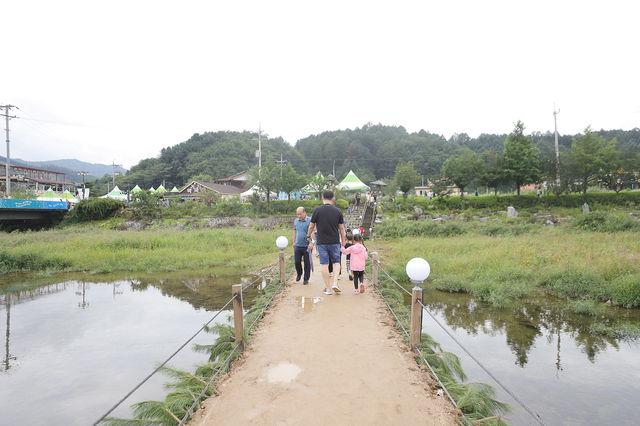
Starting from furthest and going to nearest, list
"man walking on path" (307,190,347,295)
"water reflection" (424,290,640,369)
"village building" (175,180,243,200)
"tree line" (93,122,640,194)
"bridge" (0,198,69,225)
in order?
"tree line" (93,122,640,194) → "village building" (175,180,243,200) → "bridge" (0,198,69,225) → "water reflection" (424,290,640,369) → "man walking on path" (307,190,347,295)

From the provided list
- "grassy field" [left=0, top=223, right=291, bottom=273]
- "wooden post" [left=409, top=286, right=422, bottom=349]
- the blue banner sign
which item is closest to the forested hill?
the blue banner sign

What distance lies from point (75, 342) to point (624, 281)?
13.7 m

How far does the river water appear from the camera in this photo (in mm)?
5363

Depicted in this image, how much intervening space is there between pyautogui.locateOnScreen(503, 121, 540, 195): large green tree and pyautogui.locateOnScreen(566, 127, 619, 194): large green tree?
2284mm

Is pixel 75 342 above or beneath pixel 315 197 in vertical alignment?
beneath

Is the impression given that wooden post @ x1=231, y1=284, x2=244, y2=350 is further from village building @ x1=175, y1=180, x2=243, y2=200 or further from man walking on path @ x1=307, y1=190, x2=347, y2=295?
village building @ x1=175, y1=180, x2=243, y2=200

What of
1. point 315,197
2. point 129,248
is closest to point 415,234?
point 129,248

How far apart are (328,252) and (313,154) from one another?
7306 centimetres

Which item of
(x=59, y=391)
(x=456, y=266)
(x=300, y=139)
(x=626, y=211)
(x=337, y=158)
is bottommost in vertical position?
(x=59, y=391)

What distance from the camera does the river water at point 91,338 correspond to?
536cm

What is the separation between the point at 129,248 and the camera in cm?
1750

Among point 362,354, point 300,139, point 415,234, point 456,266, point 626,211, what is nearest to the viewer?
point 362,354

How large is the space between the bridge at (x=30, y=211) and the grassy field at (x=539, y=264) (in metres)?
24.6

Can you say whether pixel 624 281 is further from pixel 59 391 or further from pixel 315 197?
pixel 315 197
